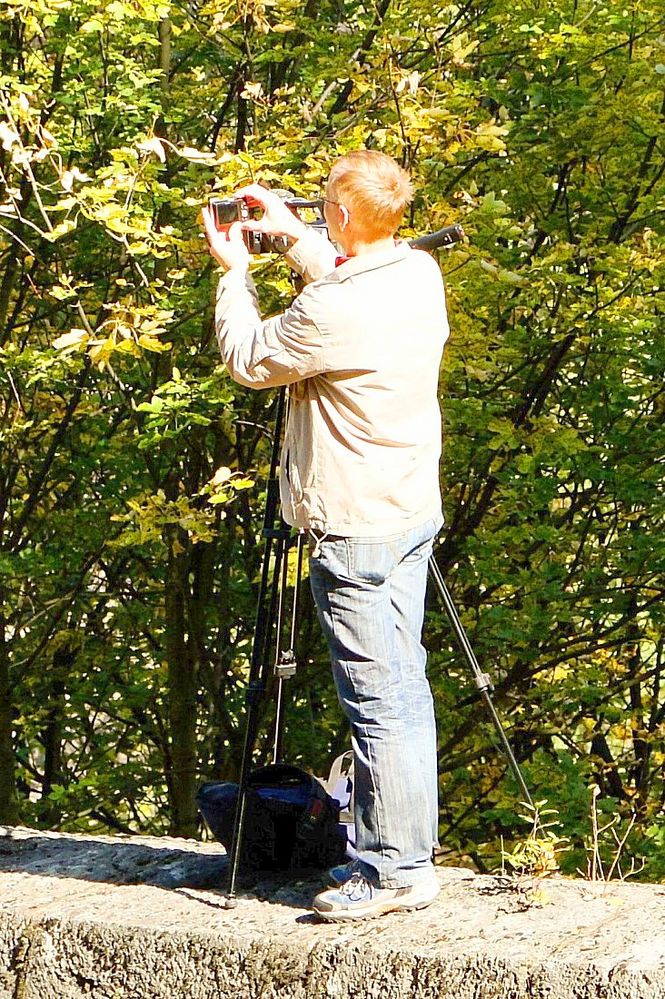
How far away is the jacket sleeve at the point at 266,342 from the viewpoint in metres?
3.11

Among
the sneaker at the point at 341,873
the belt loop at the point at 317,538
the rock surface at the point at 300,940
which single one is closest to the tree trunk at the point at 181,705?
the rock surface at the point at 300,940

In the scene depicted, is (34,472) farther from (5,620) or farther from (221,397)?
(221,397)

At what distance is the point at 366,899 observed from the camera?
3254mm

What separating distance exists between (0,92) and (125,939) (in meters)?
3.11

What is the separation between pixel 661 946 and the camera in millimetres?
2914

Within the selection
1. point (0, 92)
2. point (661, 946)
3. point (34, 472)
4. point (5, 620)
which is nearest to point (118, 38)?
point (0, 92)

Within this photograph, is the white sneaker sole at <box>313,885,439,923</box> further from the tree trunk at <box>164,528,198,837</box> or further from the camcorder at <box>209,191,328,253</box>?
the tree trunk at <box>164,528,198,837</box>

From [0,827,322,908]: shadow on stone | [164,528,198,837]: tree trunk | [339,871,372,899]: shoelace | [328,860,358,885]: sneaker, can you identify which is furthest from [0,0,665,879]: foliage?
[339,871,372,899]: shoelace

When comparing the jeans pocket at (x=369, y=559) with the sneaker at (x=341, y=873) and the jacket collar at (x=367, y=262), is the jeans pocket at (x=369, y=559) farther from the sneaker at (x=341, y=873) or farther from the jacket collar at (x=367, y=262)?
the sneaker at (x=341, y=873)

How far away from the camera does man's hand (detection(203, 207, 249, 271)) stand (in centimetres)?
339

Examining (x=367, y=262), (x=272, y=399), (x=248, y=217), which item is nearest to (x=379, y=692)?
(x=367, y=262)

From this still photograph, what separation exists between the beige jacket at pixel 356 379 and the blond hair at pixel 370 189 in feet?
0.29

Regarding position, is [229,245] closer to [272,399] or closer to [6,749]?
[272,399]

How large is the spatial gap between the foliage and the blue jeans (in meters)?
1.83
